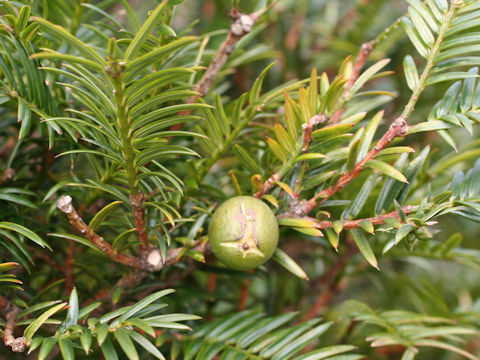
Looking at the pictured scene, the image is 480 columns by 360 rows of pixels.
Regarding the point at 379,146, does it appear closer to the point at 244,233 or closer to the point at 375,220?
the point at 375,220

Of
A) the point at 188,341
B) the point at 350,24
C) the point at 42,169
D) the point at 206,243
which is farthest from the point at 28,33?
the point at 350,24

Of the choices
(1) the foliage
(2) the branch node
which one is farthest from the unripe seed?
(2) the branch node

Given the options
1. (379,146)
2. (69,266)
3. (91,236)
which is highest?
(379,146)

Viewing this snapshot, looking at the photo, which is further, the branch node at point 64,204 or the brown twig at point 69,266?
the brown twig at point 69,266

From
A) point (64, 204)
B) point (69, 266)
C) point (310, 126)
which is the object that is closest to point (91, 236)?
point (64, 204)

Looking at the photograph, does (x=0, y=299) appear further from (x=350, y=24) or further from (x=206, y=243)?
(x=350, y=24)

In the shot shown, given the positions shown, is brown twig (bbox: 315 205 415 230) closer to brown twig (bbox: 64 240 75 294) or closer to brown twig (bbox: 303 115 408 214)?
brown twig (bbox: 303 115 408 214)

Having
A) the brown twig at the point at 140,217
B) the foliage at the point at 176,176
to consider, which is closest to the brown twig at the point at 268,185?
the foliage at the point at 176,176

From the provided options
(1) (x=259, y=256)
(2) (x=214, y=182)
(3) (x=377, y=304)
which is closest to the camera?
(1) (x=259, y=256)

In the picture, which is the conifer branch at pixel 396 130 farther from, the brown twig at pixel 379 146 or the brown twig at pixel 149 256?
the brown twig at pixel 149 256
